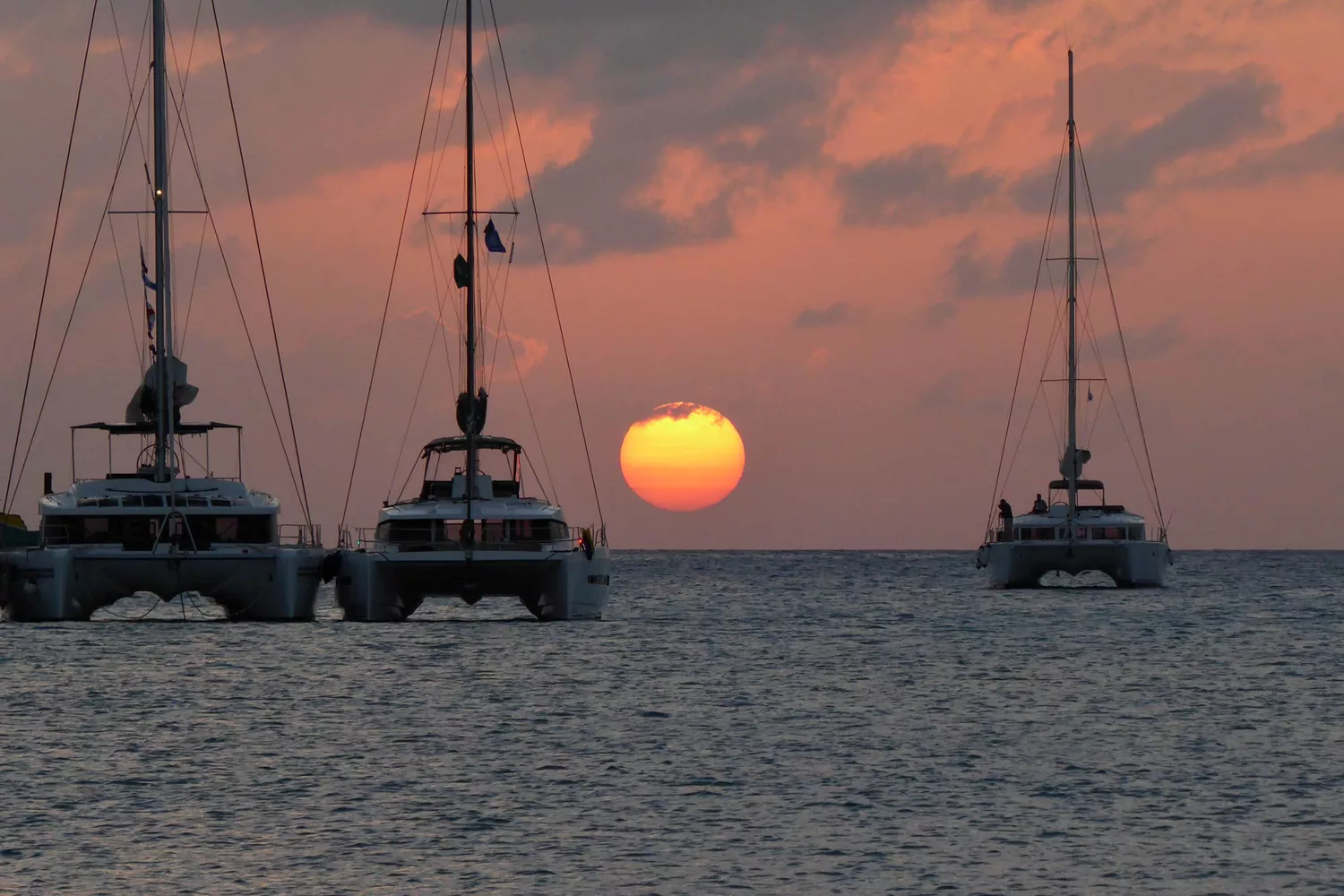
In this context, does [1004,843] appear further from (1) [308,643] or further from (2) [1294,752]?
(1) [308,643]

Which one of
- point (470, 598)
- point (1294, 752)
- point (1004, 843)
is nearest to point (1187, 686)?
point (1294, 752)

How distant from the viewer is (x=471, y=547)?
46.8m

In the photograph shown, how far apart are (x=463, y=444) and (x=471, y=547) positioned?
5.48m

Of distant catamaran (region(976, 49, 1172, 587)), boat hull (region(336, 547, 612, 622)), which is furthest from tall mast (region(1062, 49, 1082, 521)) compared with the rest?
boat hull (region(336, 547, 612, 622))

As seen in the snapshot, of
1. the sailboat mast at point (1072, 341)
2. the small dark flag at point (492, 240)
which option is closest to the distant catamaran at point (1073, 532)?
the sailboat mast at point (1072, 341)

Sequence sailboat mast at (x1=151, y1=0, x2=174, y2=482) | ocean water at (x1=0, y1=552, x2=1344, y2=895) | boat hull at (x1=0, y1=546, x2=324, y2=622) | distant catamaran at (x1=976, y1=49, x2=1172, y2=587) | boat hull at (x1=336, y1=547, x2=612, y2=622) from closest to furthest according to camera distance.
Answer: ocean water at (x1=0, y1=552, x2=1344, y2=895) < boat hull at (x1=0, y1=546, x2=324, y2=622) < boat hull at (x1=336, y1=547, x2=612, y2=622) < sailboat mast at (x1=151, y1=0, x2=174, y2=482) < distant catamaran at (x1=976, y1=49, x2=1172, y2=587)

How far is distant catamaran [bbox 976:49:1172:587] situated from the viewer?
3031 inches

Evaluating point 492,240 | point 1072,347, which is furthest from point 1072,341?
point 492,240

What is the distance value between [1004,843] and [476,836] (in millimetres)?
5635

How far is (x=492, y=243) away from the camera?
179 feet

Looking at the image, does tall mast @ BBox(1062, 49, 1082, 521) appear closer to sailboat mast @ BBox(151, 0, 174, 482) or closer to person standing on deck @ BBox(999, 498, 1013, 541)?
person standing on deck @ BBox(999, 498, 1013, 541)

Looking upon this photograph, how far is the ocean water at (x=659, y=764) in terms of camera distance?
64.9 ft

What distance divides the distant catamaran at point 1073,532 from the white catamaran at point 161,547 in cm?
3477

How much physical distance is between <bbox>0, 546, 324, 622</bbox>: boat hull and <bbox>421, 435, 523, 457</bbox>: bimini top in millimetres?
4910
